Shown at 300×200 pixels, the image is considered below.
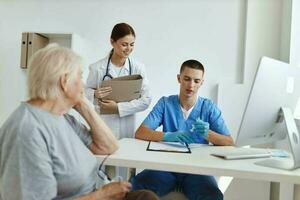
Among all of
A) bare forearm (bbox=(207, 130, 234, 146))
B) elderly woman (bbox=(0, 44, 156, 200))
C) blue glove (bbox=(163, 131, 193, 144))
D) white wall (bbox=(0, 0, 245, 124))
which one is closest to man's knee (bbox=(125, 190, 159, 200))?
elderly woman (bbox=(0, 44, 156, 200))

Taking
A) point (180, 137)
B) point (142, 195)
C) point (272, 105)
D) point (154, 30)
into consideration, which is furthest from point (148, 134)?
point (154, 30)

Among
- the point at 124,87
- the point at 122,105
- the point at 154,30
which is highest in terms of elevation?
the point at 154,30

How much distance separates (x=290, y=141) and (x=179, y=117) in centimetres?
75

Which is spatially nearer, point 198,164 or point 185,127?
point 198,164

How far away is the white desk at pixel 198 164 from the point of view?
1024mm

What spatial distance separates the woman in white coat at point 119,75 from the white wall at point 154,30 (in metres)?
0.72

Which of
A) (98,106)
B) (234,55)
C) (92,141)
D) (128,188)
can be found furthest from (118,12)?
(128,188)

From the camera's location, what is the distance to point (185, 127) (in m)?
1.74

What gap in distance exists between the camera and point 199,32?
9.03 ft

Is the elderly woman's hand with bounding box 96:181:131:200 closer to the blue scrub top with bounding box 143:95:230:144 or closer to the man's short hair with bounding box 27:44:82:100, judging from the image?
the man's short hair with bounding box 27:44:82:100

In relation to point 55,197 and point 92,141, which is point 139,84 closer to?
point 92,141

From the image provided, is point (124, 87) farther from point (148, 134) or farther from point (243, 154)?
point (243, 154)

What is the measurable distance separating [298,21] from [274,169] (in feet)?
5.54

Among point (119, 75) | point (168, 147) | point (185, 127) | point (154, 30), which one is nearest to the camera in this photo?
point (168, 147)
